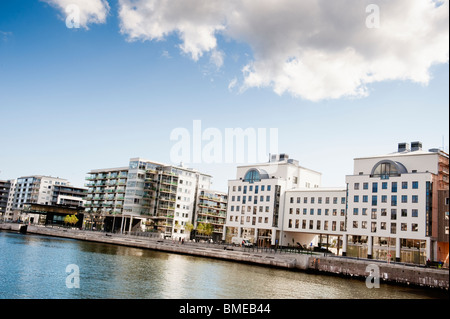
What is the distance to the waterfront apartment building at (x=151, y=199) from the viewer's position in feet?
411

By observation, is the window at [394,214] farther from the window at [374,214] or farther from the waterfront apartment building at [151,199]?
the waterfront apartment building at [151,199]

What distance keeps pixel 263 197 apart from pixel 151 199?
41893mm

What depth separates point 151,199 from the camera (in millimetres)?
128125

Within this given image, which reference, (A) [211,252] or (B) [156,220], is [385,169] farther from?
(B) [156,220]

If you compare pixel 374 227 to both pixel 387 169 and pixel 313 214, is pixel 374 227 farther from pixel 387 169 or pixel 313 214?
pixel 313 214

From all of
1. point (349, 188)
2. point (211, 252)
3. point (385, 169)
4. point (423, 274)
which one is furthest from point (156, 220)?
point (423, 274)

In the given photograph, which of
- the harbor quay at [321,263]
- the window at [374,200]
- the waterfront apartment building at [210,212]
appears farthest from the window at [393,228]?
the waterfront apartment building at [210,212]

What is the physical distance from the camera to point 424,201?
7300cm

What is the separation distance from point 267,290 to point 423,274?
2386 cm

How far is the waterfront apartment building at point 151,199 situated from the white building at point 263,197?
955 inches

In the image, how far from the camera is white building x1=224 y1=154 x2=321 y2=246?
329ft

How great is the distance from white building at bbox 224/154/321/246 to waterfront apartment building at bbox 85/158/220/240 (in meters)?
24.3

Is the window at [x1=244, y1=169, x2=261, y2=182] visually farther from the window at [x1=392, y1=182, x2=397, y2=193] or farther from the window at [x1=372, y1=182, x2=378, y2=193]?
the window at [x1=392, y1=182, x2=397, y2=193]
